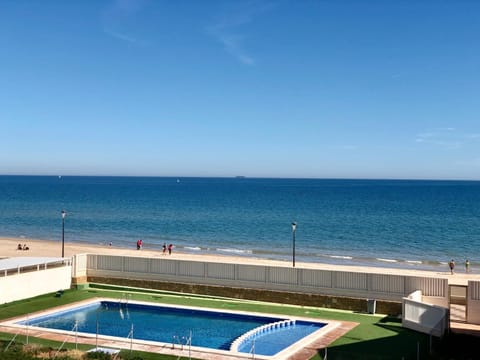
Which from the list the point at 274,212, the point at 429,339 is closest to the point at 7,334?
the point at 429,339

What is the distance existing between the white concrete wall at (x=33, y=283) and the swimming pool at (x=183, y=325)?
9.63ft

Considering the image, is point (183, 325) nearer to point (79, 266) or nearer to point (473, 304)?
point (79, 266)

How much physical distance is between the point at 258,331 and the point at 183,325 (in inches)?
124

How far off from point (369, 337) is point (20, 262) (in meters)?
15.9

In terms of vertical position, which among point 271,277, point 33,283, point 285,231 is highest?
A: point 271,277

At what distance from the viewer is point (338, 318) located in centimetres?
2214

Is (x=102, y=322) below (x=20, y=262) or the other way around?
below

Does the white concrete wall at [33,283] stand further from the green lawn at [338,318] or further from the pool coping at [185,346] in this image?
the pool coping at [185,346]

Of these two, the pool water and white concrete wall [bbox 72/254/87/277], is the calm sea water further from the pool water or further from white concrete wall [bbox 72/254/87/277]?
the pool water

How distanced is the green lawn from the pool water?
1042 millimetres

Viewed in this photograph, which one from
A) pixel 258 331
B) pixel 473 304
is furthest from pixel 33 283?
pixel 473 304

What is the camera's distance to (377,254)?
55438 mm

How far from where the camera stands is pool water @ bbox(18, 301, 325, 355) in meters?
19.3

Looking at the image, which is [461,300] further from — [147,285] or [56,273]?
[56,273]
